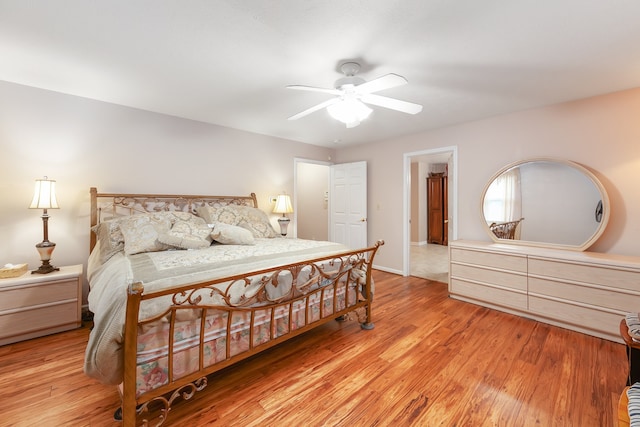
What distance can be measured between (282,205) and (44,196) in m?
2.68

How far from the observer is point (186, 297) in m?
1.51

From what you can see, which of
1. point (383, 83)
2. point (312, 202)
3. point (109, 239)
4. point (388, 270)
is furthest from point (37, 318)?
point (312, 202)

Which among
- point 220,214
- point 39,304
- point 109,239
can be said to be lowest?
point 39,304

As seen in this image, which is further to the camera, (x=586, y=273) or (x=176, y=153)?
(x=176, y=153)

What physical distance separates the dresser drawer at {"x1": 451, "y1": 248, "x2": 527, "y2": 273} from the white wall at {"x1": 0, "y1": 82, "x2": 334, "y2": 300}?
11.1ft

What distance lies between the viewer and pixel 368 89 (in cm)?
197

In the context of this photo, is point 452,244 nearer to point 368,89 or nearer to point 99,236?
point 368,89

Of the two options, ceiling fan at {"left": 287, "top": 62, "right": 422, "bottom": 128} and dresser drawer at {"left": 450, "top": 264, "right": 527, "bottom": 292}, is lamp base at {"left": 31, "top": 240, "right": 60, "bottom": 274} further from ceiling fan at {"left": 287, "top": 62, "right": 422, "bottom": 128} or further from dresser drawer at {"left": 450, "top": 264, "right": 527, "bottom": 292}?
dresser drawer at {"left": 450, "top": 264, "right": 527, "bottom": 292}

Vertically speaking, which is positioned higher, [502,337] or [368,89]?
[368,89]

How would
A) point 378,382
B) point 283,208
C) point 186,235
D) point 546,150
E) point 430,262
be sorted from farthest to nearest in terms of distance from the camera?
point 430,262 < point 283,208 < point 546,150 < point 186,235 < point 378,382

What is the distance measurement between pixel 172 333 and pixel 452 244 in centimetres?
326

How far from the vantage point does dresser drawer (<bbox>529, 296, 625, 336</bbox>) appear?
2318 mm

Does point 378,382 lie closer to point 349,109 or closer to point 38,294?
point 349,109

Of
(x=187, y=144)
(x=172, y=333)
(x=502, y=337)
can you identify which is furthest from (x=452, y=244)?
(x=187, y=144)
